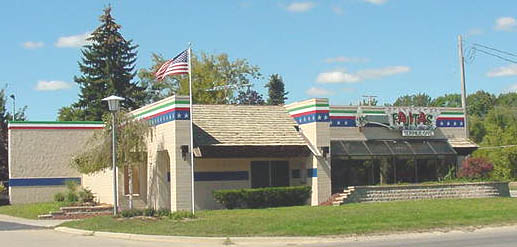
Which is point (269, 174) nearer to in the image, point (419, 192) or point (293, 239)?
point (419, 192)

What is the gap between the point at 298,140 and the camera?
33906 mm

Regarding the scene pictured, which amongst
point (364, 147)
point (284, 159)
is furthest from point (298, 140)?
point (364, 147)

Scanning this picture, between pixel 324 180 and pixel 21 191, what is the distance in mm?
17521

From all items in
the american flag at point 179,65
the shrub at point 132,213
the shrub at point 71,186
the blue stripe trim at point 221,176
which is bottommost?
the shrub at point 132,213

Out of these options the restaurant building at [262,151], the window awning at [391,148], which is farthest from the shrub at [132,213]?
the window awning at [391,148]

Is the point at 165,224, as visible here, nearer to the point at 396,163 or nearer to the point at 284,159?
the point at 284,159

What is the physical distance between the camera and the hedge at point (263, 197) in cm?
3141

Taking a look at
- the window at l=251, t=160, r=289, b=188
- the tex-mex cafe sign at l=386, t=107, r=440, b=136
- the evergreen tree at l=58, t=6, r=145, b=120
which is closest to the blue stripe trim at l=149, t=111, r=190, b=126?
the window at l=251, t=160, r=289, b=188

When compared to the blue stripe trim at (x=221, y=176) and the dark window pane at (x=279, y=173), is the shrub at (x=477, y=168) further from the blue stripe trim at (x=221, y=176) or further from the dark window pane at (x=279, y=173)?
the blue stripe trim at (x=221, y=176)

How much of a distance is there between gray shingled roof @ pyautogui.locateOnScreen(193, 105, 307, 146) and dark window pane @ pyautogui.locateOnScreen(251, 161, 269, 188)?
4.83 feet

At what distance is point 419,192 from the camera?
33812 millimetres

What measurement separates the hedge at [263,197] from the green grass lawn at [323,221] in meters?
2.81

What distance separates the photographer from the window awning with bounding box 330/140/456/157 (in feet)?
114

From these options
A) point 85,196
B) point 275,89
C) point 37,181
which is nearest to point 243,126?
point 85,196
